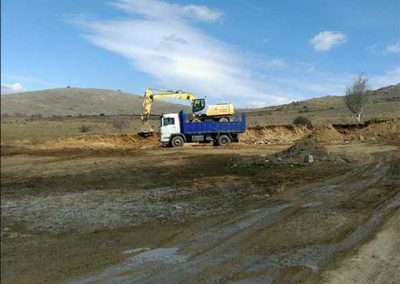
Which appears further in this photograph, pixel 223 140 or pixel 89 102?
pixel 223 140

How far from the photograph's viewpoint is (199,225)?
35.3ft

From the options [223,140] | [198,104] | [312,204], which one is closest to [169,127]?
[223,140]

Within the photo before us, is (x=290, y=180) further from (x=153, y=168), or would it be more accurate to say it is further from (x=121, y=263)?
(x=121, y=263)

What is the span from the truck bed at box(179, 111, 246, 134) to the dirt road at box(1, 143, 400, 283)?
17389 millimetres

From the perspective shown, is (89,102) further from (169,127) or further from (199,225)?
(169,127)

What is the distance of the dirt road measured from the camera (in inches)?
270

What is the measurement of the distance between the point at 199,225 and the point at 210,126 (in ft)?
87.9

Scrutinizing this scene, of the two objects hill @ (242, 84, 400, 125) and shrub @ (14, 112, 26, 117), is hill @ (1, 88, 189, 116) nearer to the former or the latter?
shrub @ (14, 112, 26, 117)

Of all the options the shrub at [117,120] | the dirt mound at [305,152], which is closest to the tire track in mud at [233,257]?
the shrub at [117,120]

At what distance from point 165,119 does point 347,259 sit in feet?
96.3

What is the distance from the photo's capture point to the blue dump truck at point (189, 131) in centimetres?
3678

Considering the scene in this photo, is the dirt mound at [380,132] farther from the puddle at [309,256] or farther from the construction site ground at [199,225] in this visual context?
the puddle at [309,256]

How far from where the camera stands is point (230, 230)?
10359mm

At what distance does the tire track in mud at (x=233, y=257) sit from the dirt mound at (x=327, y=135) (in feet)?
95.0
